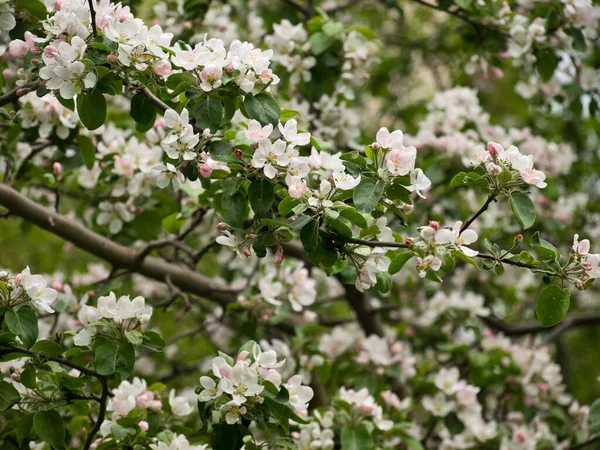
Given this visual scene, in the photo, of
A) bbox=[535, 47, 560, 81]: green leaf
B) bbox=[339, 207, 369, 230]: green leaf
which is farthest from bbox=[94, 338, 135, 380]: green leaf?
→ bbox=[535, 47, 560, 81]: green leaf

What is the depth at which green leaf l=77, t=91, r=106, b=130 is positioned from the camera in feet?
6.34

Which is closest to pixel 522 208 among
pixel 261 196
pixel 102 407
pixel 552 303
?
pixel 552 303

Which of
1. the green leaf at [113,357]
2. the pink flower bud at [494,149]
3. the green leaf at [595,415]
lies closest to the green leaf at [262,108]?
the pink flower bud at [494,149]

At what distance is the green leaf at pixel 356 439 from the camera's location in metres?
2.37

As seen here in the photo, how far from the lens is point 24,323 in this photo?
71.3 inches

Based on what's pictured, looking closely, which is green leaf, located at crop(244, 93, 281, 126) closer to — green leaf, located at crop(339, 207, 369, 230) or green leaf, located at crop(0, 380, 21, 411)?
green leaf, located at crop(339, 207, 369, 230)

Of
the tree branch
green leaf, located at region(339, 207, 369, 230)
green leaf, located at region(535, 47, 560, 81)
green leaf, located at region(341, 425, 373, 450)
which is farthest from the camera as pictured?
green leaf, located at region(535, 47, 560, 81)

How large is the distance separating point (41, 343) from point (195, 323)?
3.33 meters

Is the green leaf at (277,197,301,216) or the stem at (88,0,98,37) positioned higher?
the stem at (88,0,98,37)

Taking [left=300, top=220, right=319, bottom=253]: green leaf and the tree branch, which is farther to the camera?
the tree branch

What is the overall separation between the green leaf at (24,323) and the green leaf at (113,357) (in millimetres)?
159

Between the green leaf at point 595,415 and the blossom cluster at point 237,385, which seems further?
the green leaf at point 595,415

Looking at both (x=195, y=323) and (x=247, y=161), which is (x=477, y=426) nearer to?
(x=247, y=161)

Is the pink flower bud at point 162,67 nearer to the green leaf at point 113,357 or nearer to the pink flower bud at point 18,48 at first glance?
the pink flower bud at point 18,48
